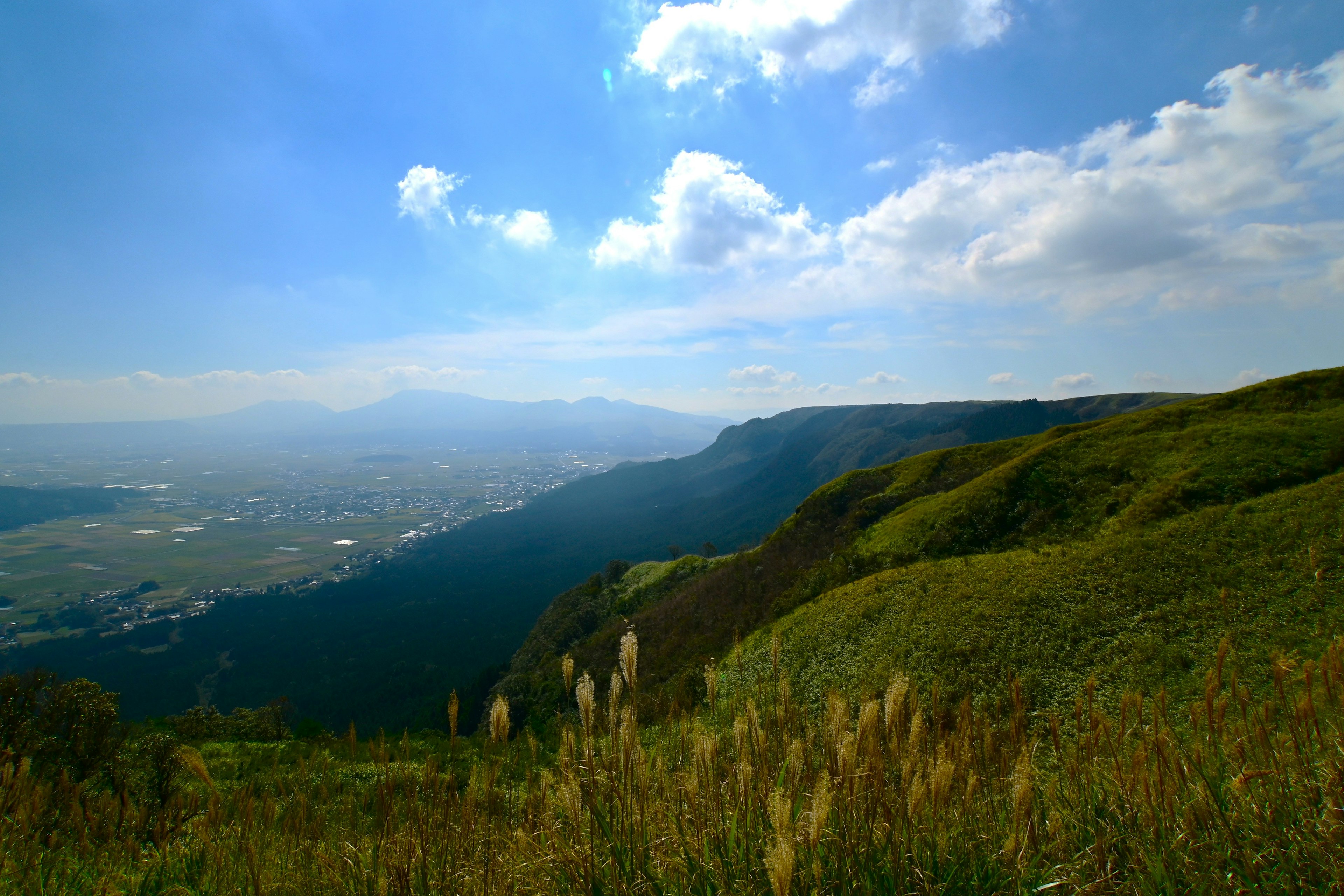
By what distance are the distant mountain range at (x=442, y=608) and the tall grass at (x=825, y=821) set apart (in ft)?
78.4

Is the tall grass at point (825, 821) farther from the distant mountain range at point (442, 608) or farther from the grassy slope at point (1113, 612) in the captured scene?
the distant mountain range at point (442, 608)

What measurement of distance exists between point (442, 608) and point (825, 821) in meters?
98.1

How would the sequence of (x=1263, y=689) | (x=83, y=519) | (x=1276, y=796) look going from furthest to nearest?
(x=83, y=519) → (x=1263, y=689) → (x=1276, y=796)

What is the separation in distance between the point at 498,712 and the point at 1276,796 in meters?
4.12

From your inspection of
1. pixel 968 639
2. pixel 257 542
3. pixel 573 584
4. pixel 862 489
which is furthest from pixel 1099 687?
pixel 257 542

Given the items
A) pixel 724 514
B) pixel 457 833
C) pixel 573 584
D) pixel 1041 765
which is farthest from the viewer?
pixel 724 514

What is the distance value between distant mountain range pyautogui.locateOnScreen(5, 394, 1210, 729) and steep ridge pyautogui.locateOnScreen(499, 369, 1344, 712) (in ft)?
54.2

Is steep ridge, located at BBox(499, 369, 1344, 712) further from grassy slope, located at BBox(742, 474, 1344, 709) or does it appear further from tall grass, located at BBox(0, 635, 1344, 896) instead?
tall grass, located at BBox(0, 635, 1344, 896)

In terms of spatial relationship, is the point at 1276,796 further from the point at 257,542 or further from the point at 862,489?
the point at 257,542

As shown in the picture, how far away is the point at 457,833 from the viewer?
121 inches

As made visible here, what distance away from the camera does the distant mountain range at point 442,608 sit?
60.1 metres

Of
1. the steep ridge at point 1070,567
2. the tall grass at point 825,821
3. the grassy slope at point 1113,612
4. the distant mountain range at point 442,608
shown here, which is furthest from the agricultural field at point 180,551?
the tall grass at point 825,821

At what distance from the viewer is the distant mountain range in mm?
60094

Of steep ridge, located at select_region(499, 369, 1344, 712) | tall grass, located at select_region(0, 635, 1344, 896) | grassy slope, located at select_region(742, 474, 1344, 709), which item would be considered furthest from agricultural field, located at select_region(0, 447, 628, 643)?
tall grass, located at select_region(0, 635, 1344, 896)
